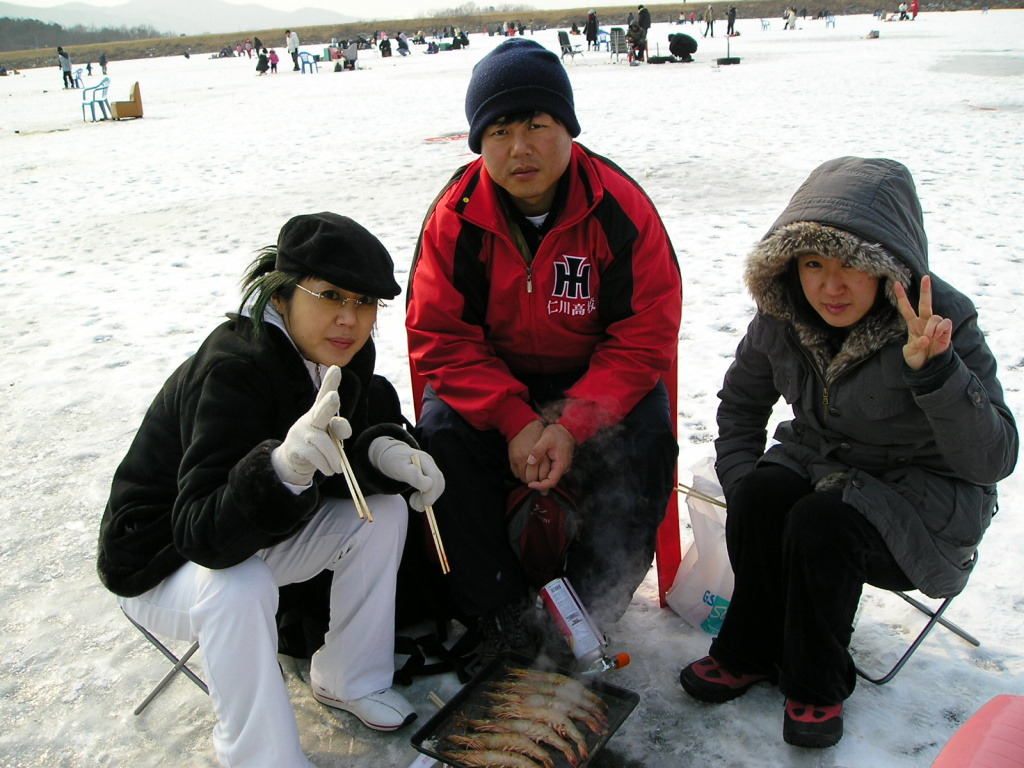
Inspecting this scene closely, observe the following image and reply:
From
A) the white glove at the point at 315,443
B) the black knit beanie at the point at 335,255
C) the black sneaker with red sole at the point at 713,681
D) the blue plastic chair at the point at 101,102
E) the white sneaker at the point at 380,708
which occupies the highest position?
the blue plastic chair at the point at 101,102

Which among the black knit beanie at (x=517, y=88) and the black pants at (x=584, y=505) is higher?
the black knit beanie at (x=517, y=88)

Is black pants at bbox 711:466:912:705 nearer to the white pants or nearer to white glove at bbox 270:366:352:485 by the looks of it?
the white pants

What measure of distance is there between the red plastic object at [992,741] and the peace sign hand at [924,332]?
2.27ft

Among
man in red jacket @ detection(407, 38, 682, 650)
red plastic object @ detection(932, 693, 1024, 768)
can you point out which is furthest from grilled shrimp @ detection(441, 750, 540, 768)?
red plastic object @ detection(932, 693, 1024, 768)

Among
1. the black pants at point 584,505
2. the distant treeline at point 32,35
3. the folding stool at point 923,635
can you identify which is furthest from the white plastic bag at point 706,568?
the distant treeline at point 32,35

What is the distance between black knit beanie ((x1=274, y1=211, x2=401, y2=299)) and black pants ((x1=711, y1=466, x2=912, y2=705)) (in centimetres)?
109

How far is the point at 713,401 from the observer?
367 cm

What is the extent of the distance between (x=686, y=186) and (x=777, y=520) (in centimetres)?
658

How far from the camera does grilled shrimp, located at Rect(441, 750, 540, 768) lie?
1803 mm

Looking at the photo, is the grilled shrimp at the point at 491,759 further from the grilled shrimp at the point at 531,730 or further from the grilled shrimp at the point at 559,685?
the grilled shrimp at the point at 559,685

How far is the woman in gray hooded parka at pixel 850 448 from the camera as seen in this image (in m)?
1.80

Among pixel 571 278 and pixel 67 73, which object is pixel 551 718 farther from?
pixel 67 73

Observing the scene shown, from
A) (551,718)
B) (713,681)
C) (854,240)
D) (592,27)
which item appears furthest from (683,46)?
(551,718)

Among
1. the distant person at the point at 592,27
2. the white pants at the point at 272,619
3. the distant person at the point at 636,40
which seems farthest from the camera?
the distant person at the point at 592,27
